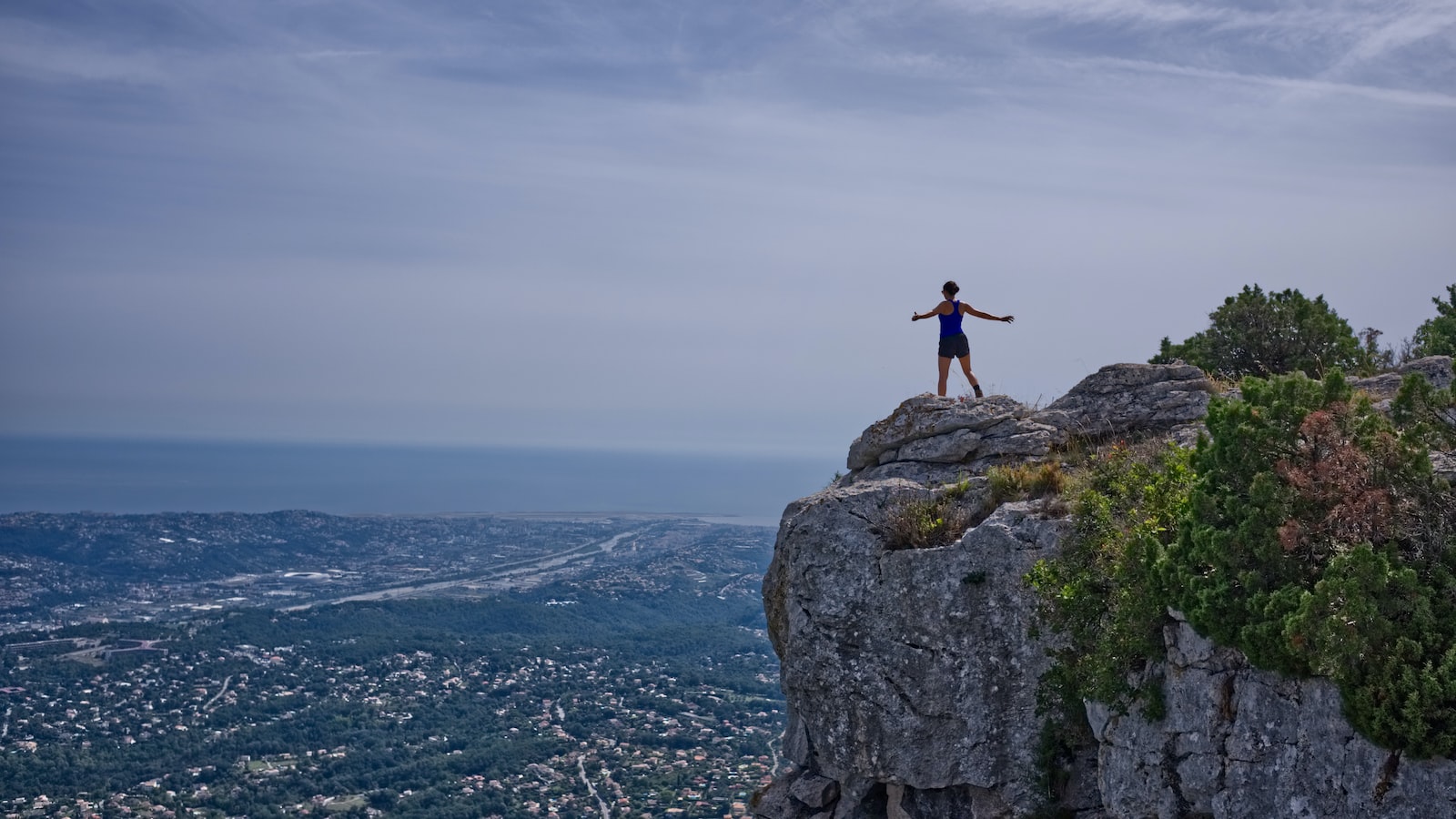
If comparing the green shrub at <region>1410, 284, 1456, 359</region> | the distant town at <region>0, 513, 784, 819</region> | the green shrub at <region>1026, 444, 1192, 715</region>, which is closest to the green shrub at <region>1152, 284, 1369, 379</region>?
the green shrub at <region>1410, 284, 1456, 359</region>

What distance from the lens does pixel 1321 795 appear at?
26.0 feet

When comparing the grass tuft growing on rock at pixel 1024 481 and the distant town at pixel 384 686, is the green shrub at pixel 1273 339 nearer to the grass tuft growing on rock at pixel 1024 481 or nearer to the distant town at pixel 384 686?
the grass tuft growing on rock at pixel 1024 481

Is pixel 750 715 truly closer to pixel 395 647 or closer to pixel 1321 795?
pixel 395 647

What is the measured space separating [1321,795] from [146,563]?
112198mm

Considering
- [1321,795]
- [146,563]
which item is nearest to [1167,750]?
[1321,795]

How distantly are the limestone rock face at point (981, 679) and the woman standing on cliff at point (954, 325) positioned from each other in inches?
45.7

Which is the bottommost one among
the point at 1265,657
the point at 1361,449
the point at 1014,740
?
the point at 1014,740

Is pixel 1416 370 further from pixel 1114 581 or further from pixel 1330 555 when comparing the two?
pixel 1330 555

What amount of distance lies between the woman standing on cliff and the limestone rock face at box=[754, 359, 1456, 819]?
3.80ft

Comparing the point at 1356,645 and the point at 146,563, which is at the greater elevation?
the point at 1356,645

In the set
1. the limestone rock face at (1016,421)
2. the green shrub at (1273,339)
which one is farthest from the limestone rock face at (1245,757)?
the green shrub at (1273,339)

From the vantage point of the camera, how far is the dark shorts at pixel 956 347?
15.5 metres

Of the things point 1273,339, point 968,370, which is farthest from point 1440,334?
point 968,370

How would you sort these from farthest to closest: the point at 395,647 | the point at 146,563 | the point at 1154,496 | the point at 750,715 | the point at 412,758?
1. the point at 146,563
2. the point at 395,647
3. the point at 750,715
4. the point at 412,758
5. the point at 1154,496
